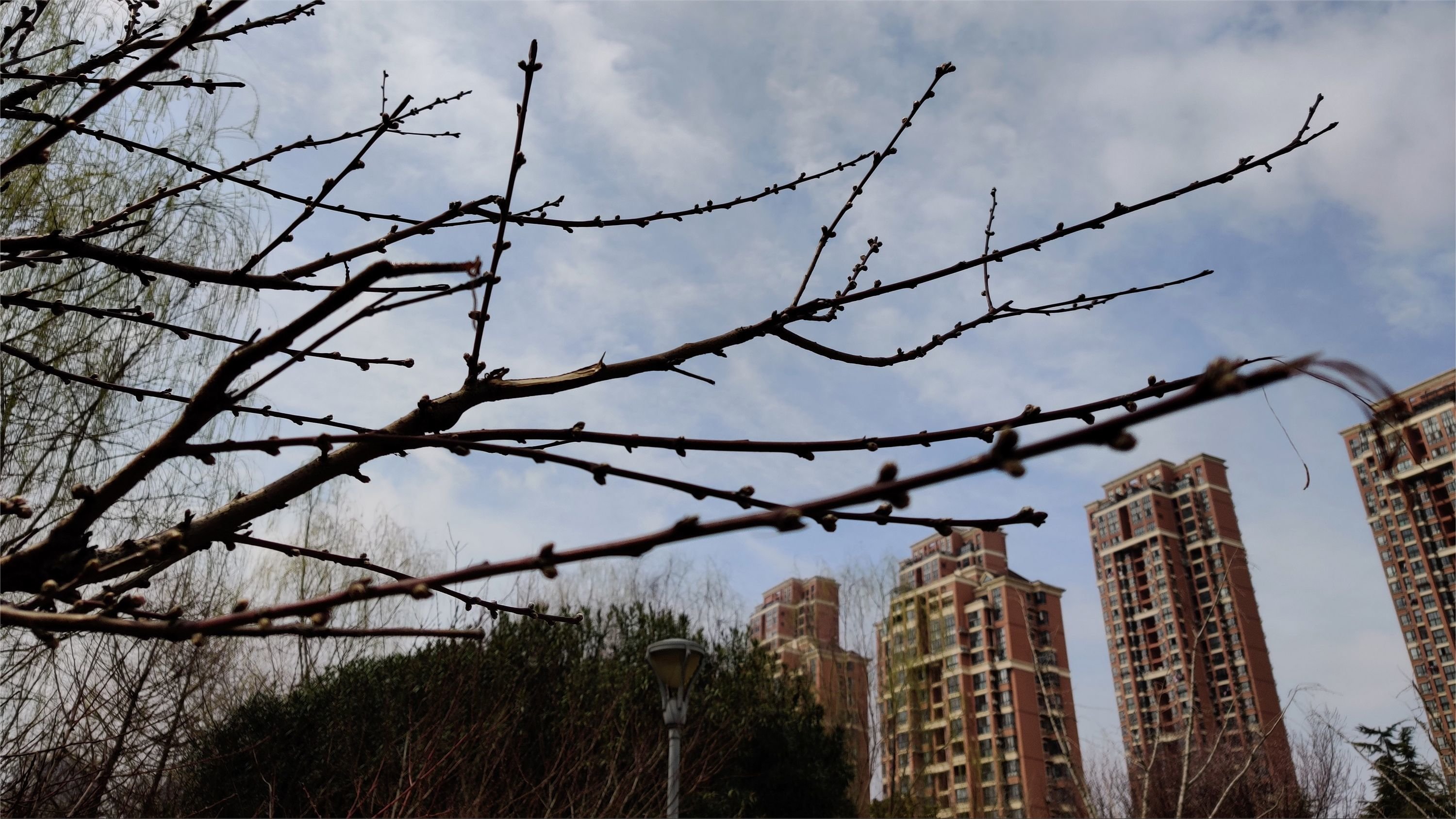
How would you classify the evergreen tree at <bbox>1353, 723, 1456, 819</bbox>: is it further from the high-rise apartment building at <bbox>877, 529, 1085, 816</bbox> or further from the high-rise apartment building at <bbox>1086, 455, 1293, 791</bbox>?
the high-rise apartment building at <bbox>1086, 455, 1293, 791</bbox>

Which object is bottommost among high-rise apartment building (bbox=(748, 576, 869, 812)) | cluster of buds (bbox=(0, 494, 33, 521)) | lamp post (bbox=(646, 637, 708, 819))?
cluster of buds (bbox=(0, 494, 33, 521))

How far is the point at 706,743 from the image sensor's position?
10695 mm

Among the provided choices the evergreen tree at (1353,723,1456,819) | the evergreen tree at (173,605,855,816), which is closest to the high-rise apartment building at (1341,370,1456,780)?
the evergreen tree at (1353,723,1456,819)

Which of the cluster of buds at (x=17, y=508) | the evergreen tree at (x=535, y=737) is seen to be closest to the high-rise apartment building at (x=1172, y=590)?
the evergreen tree at (x=535, y=737)

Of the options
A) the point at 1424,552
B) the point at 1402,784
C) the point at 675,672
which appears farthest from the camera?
the point at 1424,552

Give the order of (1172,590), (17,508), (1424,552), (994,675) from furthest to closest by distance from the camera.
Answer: (1172,590), (994,675), (1424,552), (17,508)

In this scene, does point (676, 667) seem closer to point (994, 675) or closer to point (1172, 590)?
point (994, 675)

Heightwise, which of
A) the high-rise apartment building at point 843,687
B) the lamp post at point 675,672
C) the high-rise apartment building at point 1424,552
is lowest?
the lamp post at point 675,672

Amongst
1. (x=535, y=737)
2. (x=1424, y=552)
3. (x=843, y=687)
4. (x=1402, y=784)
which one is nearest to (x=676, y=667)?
(x=535, y=737)

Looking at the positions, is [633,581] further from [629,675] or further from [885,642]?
[885,642]

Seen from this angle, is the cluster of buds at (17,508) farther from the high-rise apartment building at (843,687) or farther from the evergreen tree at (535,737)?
the high-rise apartment building at (843,687)

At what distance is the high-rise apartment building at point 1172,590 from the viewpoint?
1960 inches

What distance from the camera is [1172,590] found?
53.0m

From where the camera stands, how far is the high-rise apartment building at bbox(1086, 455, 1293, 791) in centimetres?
4978
